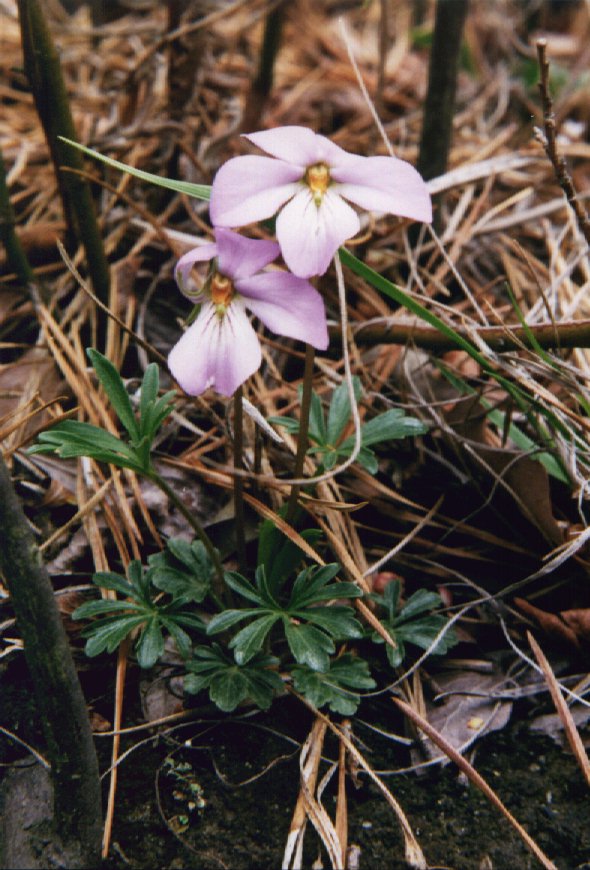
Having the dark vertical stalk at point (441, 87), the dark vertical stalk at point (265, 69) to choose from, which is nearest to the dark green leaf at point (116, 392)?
the dark vertical stalk at point (441, 87)

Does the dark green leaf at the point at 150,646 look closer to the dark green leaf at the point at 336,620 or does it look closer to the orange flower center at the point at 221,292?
the dark green leaf at the point at 336,620

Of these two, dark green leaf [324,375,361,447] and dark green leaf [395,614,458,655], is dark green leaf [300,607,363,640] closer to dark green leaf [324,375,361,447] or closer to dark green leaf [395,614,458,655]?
dark green leaf [395,614,458,655]

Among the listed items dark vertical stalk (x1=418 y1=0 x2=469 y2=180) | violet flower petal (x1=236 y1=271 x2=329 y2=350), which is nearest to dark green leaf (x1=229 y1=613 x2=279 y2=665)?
violet flower petal (x1=236 y1=271 x2=329 y2=350)

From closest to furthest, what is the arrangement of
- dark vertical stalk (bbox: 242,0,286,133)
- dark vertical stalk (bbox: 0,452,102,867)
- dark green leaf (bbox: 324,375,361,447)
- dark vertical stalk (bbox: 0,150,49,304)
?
1. dark vertical stalk (bbox: 0,452,102,867)
2. dark green leaf (bbox: 324,375,361,447)
3. dark vertical stalk (bbox: 0,150,49,304)
4. dark vertical stalk (bbox: 242,0,286,133)

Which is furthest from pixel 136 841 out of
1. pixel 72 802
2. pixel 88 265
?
pixel 88 265

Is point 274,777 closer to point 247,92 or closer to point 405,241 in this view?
point 405,241
